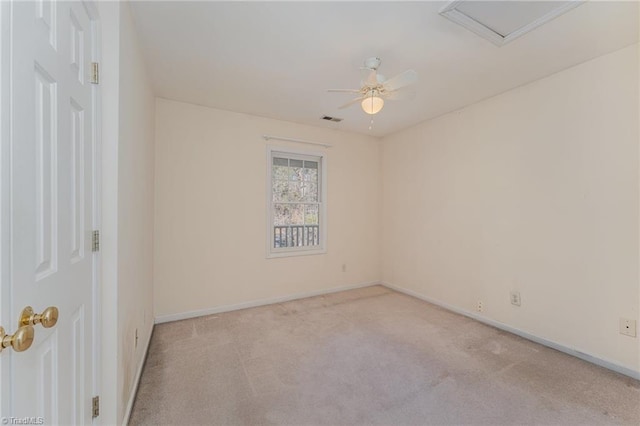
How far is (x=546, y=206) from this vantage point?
2.64 m

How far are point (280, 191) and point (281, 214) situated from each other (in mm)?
346

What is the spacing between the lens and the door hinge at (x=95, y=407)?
131 cm

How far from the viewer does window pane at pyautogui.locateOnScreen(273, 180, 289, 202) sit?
395 centimetres

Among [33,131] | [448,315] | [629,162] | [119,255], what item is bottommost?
[448,315]

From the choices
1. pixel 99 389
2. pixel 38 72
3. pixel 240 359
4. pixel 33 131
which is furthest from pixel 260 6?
pixel 240 359

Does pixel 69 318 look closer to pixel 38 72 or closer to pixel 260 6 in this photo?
pixel 38 72

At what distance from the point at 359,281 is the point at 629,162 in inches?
136

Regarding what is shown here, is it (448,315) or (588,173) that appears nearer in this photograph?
(588,173)

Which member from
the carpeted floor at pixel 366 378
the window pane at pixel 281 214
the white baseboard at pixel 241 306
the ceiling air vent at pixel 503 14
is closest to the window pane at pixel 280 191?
the window pane at pixel 281 214

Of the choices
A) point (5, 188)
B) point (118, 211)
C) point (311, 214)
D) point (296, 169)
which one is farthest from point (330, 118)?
point (5, 188)

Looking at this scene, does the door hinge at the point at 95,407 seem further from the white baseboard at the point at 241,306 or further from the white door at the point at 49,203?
the white baseboard at the point at 241,306

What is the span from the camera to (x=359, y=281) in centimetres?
462

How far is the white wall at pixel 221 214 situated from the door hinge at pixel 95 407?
6.28 feet

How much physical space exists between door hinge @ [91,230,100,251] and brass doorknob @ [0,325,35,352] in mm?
741
